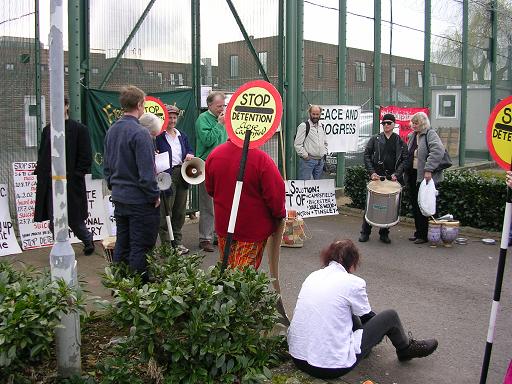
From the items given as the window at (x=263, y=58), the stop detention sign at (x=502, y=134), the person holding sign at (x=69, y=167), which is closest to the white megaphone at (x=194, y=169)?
the person holding sign at (x=69, y=167)

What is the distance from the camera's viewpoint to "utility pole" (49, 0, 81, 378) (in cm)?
379

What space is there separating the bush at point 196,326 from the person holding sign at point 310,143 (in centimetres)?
626

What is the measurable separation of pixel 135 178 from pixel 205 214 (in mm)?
2918

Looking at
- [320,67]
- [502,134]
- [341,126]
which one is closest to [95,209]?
[341,126]

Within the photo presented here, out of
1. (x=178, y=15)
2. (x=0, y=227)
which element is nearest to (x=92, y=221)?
(x=0, y=227)

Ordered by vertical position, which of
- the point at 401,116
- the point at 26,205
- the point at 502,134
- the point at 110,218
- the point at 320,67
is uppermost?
the point at 320,67

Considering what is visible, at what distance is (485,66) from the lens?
59.4 ft

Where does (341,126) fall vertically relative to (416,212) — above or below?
above

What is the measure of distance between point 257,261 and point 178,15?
564 cm

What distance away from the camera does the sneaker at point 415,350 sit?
183 inches

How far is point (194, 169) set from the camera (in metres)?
7.58

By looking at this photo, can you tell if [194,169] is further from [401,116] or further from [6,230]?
[401,116]

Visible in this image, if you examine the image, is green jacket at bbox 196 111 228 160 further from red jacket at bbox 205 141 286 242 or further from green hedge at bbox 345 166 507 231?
green hedge at bbox 345 166 507 231

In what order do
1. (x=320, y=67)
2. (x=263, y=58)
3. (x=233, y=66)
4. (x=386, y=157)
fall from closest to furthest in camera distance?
(x=386, y=157)
(x=233, y=66)
(x=263, y=58)
(x=320, y=67)
